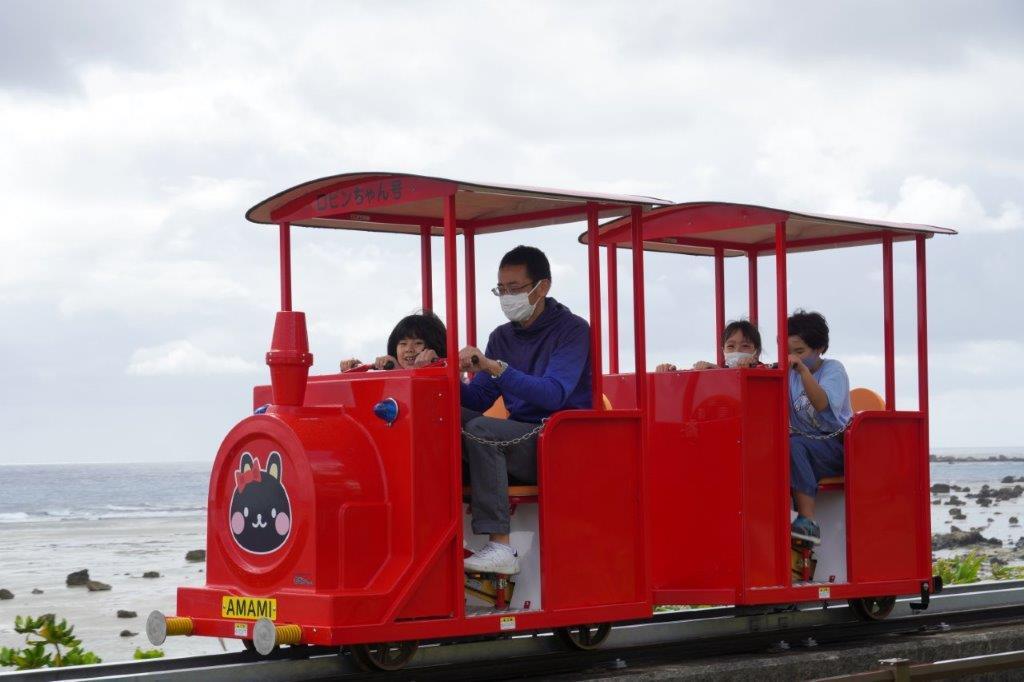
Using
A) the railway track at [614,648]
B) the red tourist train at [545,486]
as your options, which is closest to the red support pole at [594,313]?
the red tourist train at [545,486]

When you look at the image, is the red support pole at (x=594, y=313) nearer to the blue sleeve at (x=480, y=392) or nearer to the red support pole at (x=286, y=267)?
the blue sleeve at (x=480, y=392)

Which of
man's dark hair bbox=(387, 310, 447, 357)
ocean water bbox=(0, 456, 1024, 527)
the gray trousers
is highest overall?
man's dark hair bbox=(387, 310, 447, 357)

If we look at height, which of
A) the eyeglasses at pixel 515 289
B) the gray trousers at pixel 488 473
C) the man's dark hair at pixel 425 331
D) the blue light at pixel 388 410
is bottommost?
the gray trousers at pixel 488 473

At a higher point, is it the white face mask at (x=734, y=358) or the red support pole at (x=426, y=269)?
the red support pole at (x=426, y=269)

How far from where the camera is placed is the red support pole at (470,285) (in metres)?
8.65

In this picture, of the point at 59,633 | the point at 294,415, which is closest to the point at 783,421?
the point at 294,415

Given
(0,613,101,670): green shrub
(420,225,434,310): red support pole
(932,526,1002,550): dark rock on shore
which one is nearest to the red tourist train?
(420,225,434,310): red support pole

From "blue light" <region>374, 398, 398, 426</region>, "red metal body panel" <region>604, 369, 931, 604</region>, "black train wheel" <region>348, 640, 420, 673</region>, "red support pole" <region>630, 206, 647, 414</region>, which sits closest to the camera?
"blue light" <region>374, 398, 398, 426</region>

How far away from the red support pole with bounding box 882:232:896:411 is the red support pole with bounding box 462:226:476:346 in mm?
2607

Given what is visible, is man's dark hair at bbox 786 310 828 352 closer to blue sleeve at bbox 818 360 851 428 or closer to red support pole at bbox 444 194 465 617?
blue sleeve at bbox 818 360 851 428

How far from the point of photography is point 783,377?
8.67m

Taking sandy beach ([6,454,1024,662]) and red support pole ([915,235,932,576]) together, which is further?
sandy beach ([6,454,1024,662])

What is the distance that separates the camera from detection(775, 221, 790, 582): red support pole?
8625 millimetres

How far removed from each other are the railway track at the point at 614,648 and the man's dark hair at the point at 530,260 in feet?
6.02
